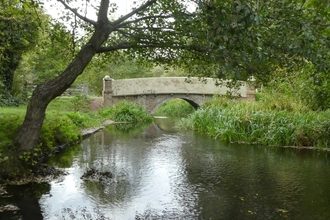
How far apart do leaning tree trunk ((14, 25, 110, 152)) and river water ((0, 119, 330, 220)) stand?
33.2 inches

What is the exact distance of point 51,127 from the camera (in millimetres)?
8828

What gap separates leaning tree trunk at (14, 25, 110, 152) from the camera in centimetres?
598

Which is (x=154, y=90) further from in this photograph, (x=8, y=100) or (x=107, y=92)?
(x=8, y=100)

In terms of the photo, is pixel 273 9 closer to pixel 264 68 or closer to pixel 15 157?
pixel 264 68

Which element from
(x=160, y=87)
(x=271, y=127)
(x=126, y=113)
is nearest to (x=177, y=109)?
(x=160, y=87)

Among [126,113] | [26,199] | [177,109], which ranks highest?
[177,109]

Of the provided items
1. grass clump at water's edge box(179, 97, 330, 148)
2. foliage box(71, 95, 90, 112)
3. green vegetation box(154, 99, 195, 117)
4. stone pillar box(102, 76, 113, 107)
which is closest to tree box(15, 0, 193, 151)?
grass clump at water's edge box(179, 97, 330, 148)

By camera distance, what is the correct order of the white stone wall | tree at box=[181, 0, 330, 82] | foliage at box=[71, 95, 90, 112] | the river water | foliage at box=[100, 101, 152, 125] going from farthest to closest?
the white stone wall, foliage at box=[100, 101, 152, 125], foliage at box=[71, 95, 90, 112], the river water, tree at box=[181, 0, 330, 82]

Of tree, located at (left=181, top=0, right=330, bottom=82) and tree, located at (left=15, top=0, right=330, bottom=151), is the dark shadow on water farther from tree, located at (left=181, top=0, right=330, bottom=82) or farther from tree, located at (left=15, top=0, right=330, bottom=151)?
tree, located at (left=181, top=0, right=330, bottom=82)

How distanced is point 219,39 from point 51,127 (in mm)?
6406

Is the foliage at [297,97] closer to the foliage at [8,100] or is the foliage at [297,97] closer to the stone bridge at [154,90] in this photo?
the stone bridge at [154,90]

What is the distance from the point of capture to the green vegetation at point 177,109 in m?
26.8

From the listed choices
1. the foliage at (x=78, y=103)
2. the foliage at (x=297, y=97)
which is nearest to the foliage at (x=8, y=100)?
the foliage at (x=78, y=103)

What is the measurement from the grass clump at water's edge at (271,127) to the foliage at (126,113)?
19.4ft
